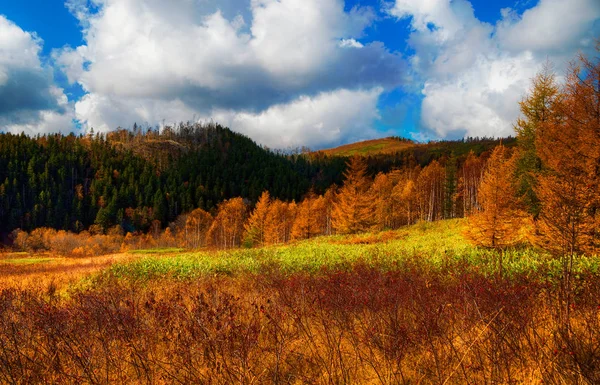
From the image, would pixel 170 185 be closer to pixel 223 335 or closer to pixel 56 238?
pixel 56 238

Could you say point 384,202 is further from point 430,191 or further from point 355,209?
point 355,209

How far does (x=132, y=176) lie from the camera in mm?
120625

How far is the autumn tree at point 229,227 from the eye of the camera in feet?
225

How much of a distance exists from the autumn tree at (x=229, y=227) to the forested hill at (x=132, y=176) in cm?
3870

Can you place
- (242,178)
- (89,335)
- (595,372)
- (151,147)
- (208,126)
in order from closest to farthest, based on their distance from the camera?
(595,372)
(89,335)
(242,178)
(151,147)
(208,126)

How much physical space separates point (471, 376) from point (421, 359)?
0.64m

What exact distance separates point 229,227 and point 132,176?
74.0 metres

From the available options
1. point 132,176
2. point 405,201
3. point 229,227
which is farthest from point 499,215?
point 132,176

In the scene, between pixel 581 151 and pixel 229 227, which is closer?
pixel 581 151

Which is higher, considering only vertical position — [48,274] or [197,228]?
[48,274]

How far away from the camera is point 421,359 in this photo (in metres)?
3.97

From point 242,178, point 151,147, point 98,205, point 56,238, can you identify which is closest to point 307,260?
point 56,238

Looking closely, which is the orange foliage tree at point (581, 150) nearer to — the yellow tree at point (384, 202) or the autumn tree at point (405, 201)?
the yellow tree at point (384, 202)

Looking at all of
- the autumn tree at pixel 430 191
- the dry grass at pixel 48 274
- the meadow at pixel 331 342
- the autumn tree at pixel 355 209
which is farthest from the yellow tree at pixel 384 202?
the meadow at pixel 331 342
